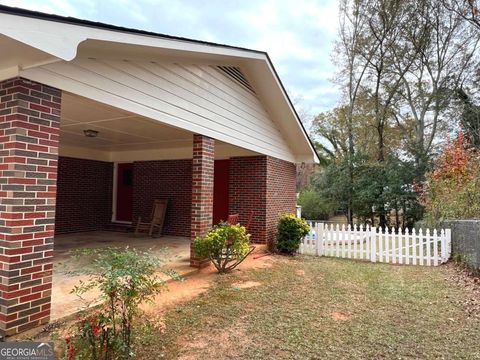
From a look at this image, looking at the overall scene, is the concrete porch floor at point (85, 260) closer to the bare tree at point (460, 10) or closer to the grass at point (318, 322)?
the grass at point (318, 322)

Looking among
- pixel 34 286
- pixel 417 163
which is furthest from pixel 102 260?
pixel 417 163

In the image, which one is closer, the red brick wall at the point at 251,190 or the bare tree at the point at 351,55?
the red brick wall at the point at 251,190

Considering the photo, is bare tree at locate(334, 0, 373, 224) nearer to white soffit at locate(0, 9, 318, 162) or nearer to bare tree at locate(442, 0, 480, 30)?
bare tree at locate(442, 0, 480, 30)

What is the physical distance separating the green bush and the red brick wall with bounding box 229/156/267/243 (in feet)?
1.70

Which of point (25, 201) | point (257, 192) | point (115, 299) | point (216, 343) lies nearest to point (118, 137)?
point (257, 192)

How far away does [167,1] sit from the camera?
9922 mm

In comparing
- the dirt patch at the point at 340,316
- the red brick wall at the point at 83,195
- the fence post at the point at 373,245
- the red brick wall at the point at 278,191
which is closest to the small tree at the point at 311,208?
the red brick wall at the point at 278,191

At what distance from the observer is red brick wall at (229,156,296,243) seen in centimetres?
884

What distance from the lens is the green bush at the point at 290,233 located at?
845cm

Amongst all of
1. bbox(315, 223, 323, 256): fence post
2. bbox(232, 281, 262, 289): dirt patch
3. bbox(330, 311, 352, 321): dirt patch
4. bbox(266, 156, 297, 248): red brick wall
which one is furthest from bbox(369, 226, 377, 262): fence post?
bbox(330, 311, 352, 321): dirt patch

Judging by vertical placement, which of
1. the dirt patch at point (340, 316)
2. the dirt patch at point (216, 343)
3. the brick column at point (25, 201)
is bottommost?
the dirt patch at point (340, 316)

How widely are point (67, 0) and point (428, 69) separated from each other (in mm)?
17523

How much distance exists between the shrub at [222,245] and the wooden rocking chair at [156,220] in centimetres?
441

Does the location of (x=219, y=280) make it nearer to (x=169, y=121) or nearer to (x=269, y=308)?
(x=269, y=308)
